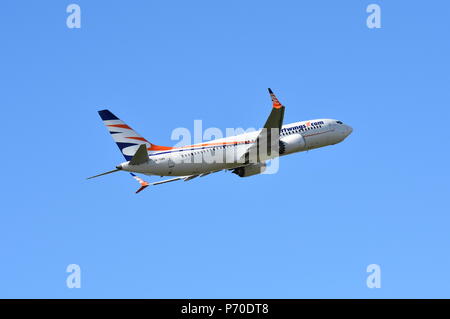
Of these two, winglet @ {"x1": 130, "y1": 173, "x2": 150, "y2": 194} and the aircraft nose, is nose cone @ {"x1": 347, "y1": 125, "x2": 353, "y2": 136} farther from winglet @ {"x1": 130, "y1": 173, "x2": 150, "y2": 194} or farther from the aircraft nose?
winglet @ {"x1": 130, "y1": 173, "x2": 150, "y2": 194}

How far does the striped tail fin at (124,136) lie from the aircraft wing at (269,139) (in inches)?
313

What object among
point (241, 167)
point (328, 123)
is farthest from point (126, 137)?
point (328, 123)

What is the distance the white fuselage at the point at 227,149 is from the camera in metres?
70.5

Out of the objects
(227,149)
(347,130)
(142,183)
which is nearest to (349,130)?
(347,130)

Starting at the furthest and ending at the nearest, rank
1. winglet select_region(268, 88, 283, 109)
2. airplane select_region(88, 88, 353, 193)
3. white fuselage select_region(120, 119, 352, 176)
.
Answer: white fuselage select_region(120, 119, 352, 176)
airplane select_region(88, 88, 353, 193)
winglet select_region(268, 88, 283, 109)

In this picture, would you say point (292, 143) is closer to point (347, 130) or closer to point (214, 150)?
point (214, 150)

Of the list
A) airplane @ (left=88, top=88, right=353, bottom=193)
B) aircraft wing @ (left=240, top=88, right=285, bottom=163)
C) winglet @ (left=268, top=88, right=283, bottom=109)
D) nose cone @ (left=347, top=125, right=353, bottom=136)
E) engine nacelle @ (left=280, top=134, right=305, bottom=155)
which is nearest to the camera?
winglet @ (left=268, top=88, right=283, bottom=109)

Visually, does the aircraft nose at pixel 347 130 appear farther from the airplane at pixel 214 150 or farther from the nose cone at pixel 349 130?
the airplane at pixel 214 150

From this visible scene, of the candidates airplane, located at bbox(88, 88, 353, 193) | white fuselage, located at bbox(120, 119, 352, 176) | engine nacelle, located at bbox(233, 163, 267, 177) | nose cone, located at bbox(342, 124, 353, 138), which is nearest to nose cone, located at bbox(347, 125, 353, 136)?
Answer: nose cone, located at bbox(342, 124, 353, 138)

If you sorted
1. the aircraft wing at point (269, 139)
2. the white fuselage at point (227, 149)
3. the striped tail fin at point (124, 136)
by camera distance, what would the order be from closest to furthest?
the aircraft wing at point (269, 139)
the white fuselage at point (227, 149)
the striped tail fin at point (124, 136)

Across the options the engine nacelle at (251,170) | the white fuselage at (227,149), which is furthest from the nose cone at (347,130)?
the engine nacelle at (251,170)

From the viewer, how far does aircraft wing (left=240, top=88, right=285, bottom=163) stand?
68.8 metres
